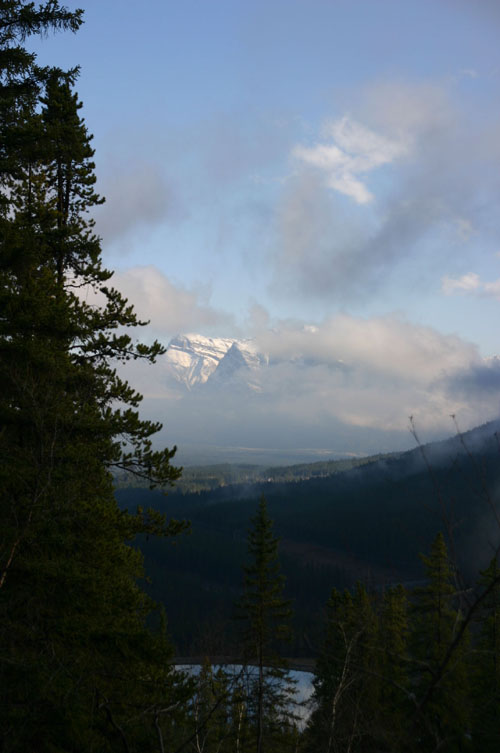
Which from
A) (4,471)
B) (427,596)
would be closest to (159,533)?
(4,471)

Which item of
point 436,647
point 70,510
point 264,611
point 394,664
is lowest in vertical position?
point 394,664

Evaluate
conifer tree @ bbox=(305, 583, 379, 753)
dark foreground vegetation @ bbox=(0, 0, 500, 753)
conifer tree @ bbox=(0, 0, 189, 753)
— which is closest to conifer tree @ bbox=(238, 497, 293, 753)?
conifer tree @ bbox=(305, 583, 379, 753)

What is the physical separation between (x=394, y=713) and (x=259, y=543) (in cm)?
937

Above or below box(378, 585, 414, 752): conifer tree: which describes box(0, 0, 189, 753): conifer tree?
above

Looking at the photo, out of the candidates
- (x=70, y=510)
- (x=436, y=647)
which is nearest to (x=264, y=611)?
(x=436, y=647)

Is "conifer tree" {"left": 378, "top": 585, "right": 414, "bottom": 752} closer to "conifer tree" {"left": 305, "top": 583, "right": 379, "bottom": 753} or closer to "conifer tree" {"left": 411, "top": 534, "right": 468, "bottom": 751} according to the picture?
"conifer tree" {"left": 411, "top": 534, "right": 468, "bottom": 751}

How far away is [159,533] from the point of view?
412 inches

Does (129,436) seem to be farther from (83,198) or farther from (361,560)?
(361,560)

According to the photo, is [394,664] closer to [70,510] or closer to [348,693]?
[348,693]

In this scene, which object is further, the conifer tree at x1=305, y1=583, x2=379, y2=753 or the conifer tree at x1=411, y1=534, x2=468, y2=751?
the conifer tree at x1=411, y1=534, x2=468, y2=751

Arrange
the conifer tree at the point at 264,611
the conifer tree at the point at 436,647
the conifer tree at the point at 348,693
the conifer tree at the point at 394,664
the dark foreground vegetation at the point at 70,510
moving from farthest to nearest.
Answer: the conifer tree at the point at 394,664 → the conifer tree at the point at 264,611 → the conifer tree at the point at 436,647 → the dark foreground vegetation at the point at 70,510 → the conifer tree at the point at 348,693

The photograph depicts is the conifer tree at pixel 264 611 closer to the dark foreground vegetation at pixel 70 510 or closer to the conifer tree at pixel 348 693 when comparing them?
the conifer tree at pixel 348 693

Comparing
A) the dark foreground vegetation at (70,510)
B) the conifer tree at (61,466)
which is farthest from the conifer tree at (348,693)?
the conifer tree at (61,466)

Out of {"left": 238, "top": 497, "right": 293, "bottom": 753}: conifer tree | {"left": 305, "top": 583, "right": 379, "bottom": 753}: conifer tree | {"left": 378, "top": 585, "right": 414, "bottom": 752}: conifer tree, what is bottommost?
{"left": 378, "top": 585, "right": 414, "bottom": 752}: conifer tree
